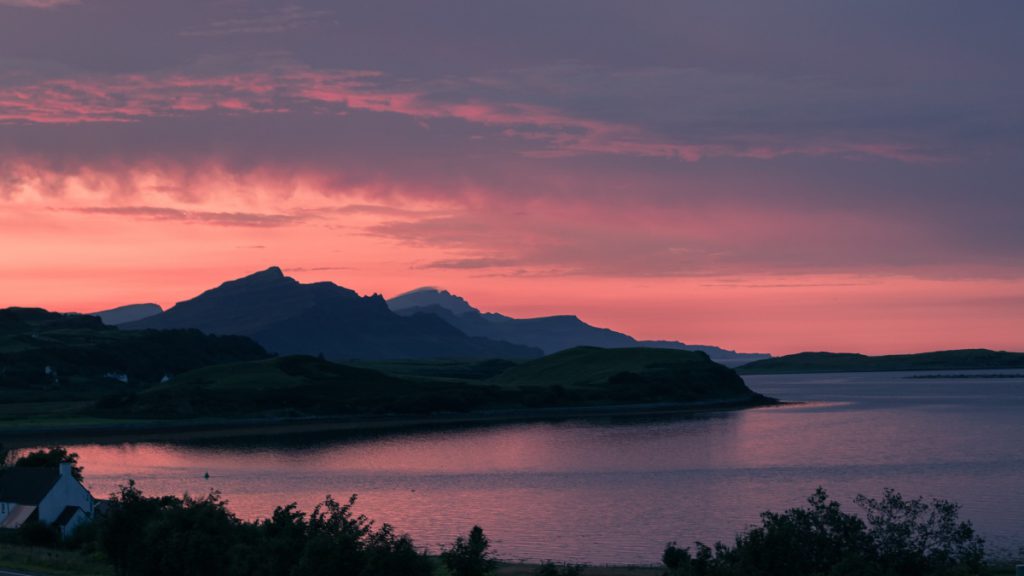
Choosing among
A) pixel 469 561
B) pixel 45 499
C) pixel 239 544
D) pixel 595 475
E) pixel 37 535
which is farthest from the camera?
pixel 595 475

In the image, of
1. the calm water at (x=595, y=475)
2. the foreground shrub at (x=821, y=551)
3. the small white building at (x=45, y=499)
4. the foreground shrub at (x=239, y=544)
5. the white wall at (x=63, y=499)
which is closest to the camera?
the foreground shrub at (x=239, y=544)

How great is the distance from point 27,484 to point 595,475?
6127 centimetres

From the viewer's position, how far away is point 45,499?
7900 cm

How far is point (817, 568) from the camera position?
1914 inches

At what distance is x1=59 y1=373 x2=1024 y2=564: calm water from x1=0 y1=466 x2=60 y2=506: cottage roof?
56.4ft

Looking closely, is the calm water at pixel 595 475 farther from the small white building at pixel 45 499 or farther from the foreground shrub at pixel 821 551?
the foreground shrub at pixel 821 551

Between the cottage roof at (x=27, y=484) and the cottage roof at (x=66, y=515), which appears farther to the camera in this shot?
the cottage roof at (x=27, y=484)

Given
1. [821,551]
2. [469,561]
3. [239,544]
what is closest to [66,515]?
[239,544]

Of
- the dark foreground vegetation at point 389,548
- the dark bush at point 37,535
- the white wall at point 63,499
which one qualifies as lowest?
the dark bush at point 37,535

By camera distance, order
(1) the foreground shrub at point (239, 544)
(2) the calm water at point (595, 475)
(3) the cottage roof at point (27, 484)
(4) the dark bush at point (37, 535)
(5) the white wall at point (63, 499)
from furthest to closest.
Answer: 1. (2) the calm water at point (595, 475)
2. (3) the cottage roof at point (27, 484)
3. (5) the white wall at point (63, 499)
4. (4) the dark bush at point (37, 535)
5. (1) the foreground shrub at point (239, 544)

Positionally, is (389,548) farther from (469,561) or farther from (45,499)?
(45,499)

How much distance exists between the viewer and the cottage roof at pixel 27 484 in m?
79.5

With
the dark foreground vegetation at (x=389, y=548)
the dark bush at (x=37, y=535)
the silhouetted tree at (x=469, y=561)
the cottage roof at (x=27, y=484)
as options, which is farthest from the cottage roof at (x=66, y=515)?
the silhouetted tree at (x=469, y=561)

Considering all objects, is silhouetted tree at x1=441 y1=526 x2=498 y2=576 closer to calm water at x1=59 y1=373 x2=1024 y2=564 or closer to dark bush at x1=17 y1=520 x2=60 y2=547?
calm water at x1=59 y1=373 x2=1024 y2=564
